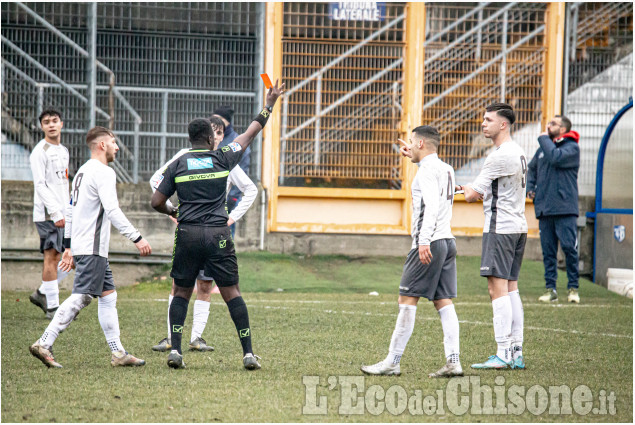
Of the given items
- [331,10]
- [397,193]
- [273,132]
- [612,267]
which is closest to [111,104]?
[273,132]

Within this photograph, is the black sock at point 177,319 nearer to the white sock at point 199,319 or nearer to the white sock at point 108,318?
the white sock at point 108,318

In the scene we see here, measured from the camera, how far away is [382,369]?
5961mm

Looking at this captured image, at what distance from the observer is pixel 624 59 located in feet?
50.3

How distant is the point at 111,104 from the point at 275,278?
4139 millimetres

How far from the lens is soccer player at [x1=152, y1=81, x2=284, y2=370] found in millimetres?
6195

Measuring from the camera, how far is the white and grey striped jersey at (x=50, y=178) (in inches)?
350

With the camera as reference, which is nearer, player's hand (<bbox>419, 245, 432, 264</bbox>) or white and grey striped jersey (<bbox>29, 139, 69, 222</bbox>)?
player's hand (<bbox>419, 245, 432, 264</bbox>)

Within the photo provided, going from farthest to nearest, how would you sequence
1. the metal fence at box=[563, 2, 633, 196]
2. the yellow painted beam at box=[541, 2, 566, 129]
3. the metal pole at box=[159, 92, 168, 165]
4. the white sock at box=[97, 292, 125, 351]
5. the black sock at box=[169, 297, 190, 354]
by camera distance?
the metal fence at box=[563, 2, 633, 196], the yellow painted beam at box=[541, 2, 566, 129], the metal pole at box=[159, 92, 168, 165], the white sock at box=[97, 292, 125, 351], the black sock at box=[169, 297, 190, 354]

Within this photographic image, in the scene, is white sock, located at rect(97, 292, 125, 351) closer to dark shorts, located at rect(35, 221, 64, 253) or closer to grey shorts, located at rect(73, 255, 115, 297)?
grey shorts, located at rect(73, 255, 115, 297)

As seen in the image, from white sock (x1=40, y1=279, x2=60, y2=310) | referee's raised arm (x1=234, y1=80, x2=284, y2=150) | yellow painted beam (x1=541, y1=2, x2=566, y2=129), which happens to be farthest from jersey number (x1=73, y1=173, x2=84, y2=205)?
yellow painted beam (x1=541, y1=2, x2=566, y2=129)

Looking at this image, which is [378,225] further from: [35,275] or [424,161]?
[424,161]

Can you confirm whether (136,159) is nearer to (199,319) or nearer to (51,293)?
(51,293)

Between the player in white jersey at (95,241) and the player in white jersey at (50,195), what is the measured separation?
249 cm

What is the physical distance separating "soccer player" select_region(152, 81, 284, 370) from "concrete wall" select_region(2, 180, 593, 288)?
7.12 meters
